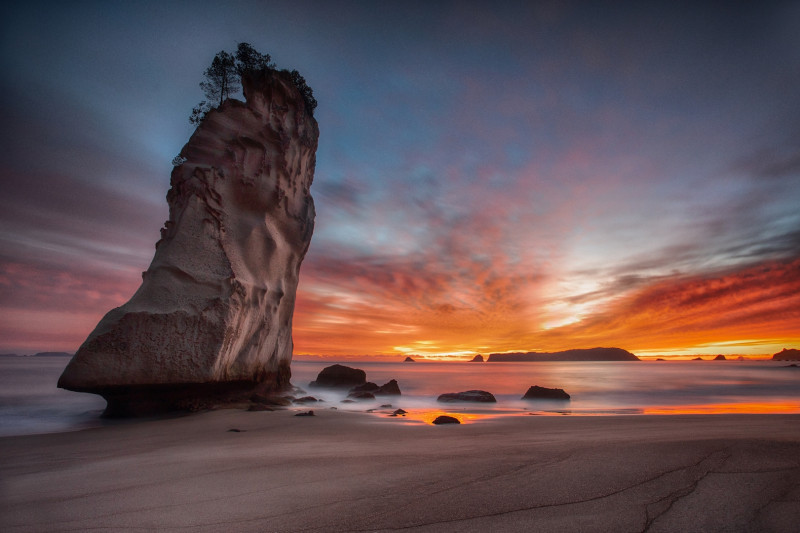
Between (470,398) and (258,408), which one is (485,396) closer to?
(470,398)

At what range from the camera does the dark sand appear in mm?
2748

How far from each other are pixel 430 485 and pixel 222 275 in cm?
1122

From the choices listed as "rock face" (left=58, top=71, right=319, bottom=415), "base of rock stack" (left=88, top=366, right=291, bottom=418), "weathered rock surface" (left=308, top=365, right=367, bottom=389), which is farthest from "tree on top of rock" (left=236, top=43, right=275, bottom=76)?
"weathered rock surface" (left=308, top=365, right=367, bottom=389)

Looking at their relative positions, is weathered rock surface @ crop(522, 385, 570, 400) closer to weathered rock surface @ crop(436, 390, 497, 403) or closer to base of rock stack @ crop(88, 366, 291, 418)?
weathered rock surface @ crop(436, 390, 497, 403)

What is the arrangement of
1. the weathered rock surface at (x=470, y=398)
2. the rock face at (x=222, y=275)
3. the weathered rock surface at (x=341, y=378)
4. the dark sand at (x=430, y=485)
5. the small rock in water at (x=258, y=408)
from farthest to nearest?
1. the weathered rock surface at (x=341, y=378)
2. the weathered rock surface at (x=470, y=398)
3. the small rock in water at (x=258, y=408)
4. the rock face at (x=222, y=275)
5. the dark sand at (x=430, y=485)

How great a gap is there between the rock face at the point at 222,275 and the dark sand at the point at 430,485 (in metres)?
4.30

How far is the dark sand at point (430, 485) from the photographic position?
9.02ft

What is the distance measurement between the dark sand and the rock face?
4298 mm

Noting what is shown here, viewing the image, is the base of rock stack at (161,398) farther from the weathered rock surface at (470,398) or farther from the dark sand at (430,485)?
the weathered rock surface at (470,398)

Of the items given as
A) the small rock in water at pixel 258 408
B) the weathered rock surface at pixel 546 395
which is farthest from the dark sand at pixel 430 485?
the weathered rock surface at pixel 546 395

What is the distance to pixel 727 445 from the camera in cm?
459

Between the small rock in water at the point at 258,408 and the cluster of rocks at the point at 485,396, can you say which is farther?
the cluster of rocks at the point at 485,396

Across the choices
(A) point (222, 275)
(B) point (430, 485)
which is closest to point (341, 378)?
(A) point (222, 275)

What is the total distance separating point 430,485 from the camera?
352 cm
